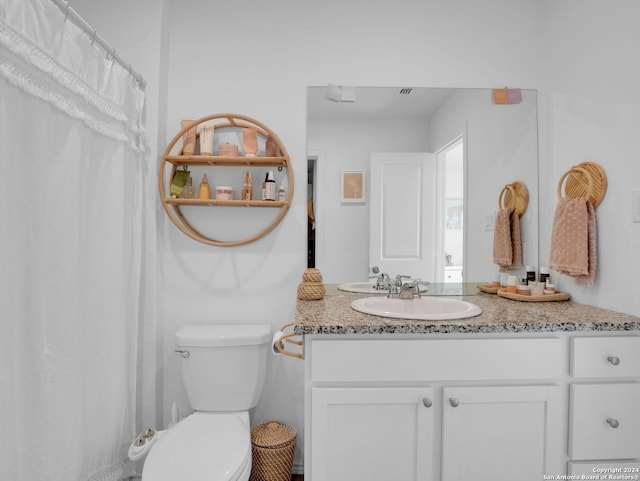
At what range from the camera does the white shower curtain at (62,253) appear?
100 cm

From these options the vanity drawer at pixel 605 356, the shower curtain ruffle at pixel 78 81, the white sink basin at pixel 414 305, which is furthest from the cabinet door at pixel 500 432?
the shower curtain ruffle at pixel 78 81

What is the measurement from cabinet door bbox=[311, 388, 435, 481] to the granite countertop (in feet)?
0.70

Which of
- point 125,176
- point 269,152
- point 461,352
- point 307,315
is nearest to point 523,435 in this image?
point 461,352

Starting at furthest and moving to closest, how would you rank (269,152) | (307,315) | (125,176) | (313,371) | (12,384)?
(269,152) < (125,176) < (307,315) < (313,371) < (12,384)

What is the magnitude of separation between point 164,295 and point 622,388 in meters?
1.97

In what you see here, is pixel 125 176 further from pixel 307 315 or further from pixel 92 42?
pixel 307 315

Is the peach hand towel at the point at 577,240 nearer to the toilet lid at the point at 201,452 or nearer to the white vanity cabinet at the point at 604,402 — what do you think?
the white vanity cabinet at the point at 604,402

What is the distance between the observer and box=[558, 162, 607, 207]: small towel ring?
157 cm

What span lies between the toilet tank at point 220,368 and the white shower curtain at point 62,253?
0.23m

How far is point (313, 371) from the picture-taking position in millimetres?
1257

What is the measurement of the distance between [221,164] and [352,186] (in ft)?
2.21

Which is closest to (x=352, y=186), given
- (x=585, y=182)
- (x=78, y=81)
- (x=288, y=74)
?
(x=288, y=74)

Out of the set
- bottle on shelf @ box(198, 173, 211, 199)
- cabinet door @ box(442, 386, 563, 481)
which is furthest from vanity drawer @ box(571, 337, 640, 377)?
bottle on shelf @ box(198, 173, 211, 199)

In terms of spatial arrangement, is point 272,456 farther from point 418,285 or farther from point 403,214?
→ point 403,214
